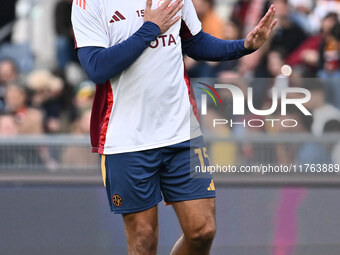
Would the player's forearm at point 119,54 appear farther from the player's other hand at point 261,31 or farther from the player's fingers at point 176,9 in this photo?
the player's other hand at point 261,31

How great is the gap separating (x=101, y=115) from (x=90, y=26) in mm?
485

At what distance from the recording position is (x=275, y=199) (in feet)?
20.0

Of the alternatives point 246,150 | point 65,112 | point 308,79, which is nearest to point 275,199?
point 246,150

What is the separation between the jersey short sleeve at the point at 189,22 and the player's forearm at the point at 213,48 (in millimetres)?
35

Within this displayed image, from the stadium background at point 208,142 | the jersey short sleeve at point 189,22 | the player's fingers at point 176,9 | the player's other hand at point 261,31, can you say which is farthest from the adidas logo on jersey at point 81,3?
the stadium background at point 208,142

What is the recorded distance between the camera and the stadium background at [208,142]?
5938 millimetres

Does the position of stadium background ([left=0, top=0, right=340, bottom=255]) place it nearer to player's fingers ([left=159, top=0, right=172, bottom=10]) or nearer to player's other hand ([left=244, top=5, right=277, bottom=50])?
player's other hand ([left=244, top=5, right=277, bottom=50])

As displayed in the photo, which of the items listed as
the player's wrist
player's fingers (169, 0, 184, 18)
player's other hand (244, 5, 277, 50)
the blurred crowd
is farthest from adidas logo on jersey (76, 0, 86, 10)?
the blurred crowd

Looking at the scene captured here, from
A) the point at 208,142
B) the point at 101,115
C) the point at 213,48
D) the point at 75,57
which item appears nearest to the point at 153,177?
the point at 101,115

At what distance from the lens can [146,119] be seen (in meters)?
3.95

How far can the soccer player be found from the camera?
152 inches

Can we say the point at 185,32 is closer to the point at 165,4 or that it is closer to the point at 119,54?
the point at 165,4

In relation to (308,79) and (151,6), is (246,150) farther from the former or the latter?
(151,6)

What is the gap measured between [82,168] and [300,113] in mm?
1900
